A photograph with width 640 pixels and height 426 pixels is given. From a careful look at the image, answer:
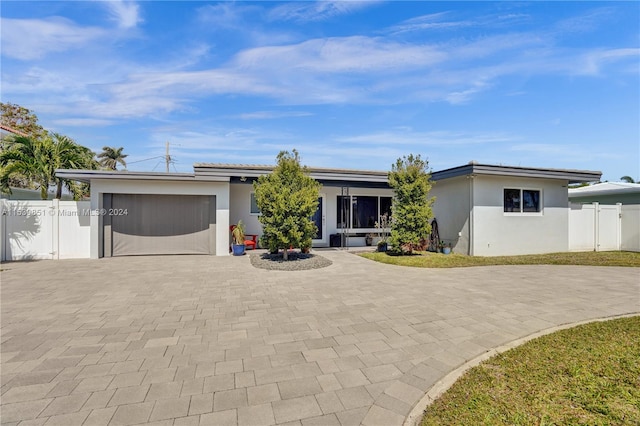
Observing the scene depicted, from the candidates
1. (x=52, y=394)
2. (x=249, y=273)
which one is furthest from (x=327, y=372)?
(x=249, y=273)

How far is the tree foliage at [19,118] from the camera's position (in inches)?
721

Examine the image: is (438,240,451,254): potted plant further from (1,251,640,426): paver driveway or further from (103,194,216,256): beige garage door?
(103,194,216,256): beige garage door

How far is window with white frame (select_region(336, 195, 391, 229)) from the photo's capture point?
13555 millimetres

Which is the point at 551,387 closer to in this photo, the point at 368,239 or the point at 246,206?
the point at 368,239

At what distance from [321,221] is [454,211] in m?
5.71

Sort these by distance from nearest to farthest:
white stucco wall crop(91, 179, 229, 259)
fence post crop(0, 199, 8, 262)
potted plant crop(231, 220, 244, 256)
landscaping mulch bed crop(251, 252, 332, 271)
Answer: landscaping mulch bed crop(251, 252, 332, 271)
fence post crop(0, 199, 8, 262)
white stucco wall crop(91, 179, 229, 259)
potted plant crop(231, 220, 244, 256)

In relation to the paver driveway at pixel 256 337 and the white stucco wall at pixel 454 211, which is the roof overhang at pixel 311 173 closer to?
the white stucco wall at pixel 454 211

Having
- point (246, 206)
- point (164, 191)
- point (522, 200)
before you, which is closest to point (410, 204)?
point (522, 200)

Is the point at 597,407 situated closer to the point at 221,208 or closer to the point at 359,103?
the point at 221,208

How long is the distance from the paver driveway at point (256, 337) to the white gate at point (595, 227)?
5.82 m

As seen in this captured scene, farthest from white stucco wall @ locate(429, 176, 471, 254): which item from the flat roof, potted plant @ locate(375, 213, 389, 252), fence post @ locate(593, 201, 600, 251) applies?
fence post @ locate(593, 201, 600, 251)

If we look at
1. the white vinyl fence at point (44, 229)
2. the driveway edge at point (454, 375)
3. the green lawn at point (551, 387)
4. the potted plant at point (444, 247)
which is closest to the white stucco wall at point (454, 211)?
the potted plant at point (444, 247)

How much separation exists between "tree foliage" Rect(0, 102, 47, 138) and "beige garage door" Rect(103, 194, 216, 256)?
13462 mm

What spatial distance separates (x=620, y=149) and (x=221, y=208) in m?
17.2
